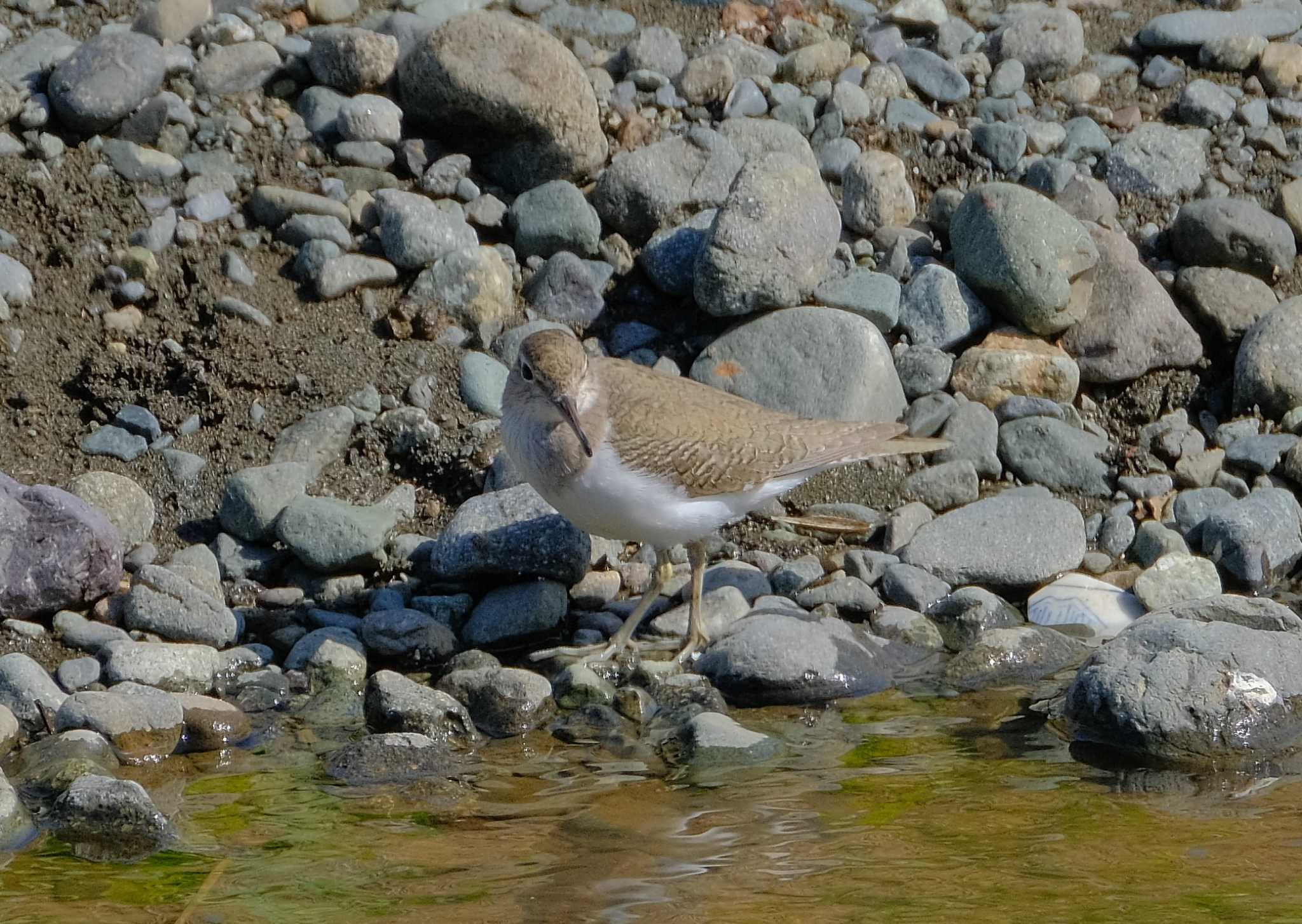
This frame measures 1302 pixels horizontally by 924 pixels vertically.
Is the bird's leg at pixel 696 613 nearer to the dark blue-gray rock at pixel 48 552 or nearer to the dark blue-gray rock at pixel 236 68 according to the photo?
the dark blue-gray rock at pixel 48 552

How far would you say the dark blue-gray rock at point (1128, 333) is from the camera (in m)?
10.2

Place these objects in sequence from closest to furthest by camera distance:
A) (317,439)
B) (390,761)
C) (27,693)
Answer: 1. (390,761)
2. (27,693)
3. (317,439)

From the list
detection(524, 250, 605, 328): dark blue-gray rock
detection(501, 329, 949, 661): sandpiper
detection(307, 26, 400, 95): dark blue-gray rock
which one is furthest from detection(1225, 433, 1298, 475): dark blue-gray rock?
detection(307, 26, 400, 95): dark blue-gray rock

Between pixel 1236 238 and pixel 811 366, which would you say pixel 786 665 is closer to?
pixel 811 366

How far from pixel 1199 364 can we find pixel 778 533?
9.96 feet

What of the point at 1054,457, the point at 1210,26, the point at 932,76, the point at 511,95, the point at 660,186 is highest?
the point at 1210,26

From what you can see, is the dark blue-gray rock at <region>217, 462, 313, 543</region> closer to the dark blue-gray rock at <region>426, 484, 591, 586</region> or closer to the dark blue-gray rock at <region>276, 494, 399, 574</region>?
the dark blue-gray rock at <region>276, 494, 399, 574</region>

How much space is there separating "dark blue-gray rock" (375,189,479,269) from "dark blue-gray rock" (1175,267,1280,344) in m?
4.48

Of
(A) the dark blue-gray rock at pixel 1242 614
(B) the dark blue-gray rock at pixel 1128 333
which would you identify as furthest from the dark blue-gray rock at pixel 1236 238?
(A) the dark blue-gray rock at pixel 1242 614

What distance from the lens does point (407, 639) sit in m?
8.17

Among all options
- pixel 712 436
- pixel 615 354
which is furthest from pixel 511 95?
pixel 712 436

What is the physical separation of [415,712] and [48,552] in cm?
208

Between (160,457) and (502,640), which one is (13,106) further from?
(502,640)

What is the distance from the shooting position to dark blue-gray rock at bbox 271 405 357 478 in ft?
30.3
